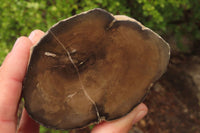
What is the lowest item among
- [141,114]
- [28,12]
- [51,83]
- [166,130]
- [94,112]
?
[166,130]

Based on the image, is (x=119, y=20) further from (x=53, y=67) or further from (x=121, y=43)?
(x=53, y=67)

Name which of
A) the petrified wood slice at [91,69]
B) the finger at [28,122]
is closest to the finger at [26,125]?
the finger at [28,122]

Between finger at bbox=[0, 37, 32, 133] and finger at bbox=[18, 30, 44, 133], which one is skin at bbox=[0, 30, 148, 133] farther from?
finger at bbox=[18, 30, 44, 133]

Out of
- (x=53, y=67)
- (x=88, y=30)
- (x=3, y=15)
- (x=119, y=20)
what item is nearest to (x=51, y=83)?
(x=53, y=67)

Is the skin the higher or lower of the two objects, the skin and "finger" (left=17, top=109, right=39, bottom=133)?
the higher

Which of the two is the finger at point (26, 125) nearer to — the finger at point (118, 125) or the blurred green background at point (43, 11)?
the blurred green background at point (43, 11)

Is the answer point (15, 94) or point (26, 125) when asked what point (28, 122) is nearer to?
point (26, 125)

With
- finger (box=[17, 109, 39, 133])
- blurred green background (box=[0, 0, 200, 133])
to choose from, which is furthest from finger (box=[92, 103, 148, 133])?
blurred green background (box=[0, 0, 200, 133])

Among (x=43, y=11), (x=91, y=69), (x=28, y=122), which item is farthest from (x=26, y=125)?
(x=43, y=11)

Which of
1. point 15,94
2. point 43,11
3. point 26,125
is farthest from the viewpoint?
point 43,11
